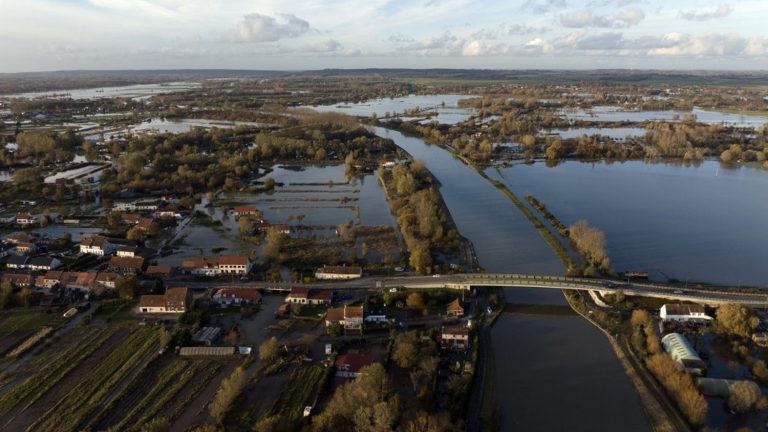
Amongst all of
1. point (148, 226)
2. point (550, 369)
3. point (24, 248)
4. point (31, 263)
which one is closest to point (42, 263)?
point (31, 263)

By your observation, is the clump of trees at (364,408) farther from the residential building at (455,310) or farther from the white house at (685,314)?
the white house at (685,314)

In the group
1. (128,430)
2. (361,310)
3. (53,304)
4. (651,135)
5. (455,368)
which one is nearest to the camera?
(128,430)

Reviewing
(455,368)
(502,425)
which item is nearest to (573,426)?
(502,425)

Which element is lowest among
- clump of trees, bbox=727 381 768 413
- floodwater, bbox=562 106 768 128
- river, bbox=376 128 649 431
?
river, bbox=376 128 649 431

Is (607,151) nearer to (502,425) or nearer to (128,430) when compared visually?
(502,425)

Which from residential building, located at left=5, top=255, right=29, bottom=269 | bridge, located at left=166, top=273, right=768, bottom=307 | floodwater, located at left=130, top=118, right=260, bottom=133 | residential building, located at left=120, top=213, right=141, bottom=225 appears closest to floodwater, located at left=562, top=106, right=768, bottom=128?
floodwater, located at left=130, top=118, right=260, bottom=133

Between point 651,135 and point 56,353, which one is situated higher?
point 651,135

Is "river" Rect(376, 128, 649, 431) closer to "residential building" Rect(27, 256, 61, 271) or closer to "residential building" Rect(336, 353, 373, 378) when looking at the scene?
"residential building" Rect(336, 353, 373, 378)
